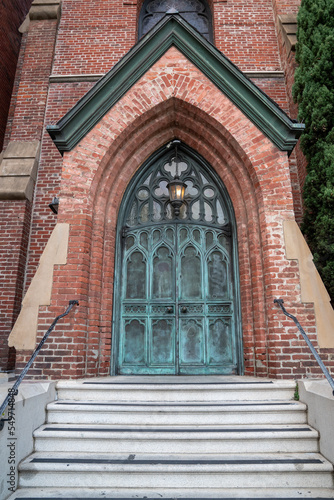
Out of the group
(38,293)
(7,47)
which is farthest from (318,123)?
(7,47)

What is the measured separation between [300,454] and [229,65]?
555 centimetres

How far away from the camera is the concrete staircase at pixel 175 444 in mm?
3051

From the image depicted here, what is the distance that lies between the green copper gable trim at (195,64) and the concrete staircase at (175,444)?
3.76 meters

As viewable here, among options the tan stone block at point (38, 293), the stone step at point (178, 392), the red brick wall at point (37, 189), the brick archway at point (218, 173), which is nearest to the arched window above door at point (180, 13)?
the red brick wall at point (37, 189)

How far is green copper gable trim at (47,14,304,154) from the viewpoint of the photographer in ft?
17.9

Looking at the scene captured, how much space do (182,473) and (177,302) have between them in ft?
9.98

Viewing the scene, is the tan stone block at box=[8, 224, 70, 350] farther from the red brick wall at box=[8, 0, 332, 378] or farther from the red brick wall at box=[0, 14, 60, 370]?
the red brick wall at box=[0, 14, 60, 370]

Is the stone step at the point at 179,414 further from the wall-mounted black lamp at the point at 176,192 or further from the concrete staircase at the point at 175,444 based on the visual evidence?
the wall-mounted black lamp at the point at 176,192

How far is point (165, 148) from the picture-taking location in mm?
6566

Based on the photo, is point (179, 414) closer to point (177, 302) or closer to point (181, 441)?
point (181, 441)

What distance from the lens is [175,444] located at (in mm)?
3463

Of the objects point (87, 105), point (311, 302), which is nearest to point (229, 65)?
point (87, 105)

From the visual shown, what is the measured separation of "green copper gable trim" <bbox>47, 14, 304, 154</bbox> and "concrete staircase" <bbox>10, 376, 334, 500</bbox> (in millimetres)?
3757

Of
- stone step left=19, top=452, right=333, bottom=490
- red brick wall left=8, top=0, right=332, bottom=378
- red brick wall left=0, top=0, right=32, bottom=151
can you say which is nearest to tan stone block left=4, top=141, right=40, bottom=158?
red brick wall left=8, top=0, right=332, bottom=378
